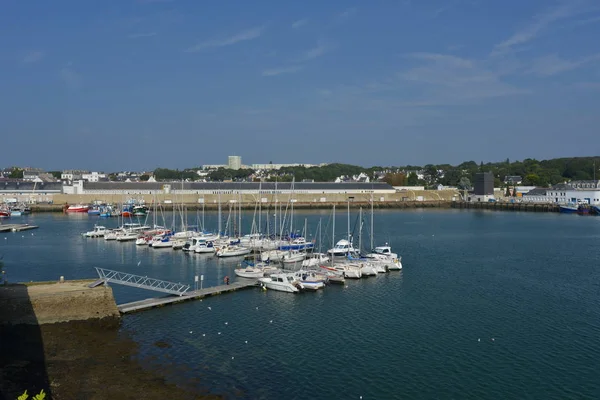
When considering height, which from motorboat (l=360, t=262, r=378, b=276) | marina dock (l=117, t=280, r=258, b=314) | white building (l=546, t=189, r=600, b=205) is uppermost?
white building (l=546, t=189, r=600, b=205)

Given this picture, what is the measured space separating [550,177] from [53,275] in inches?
3818

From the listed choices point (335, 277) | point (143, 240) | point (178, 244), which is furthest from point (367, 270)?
point (143, 240)

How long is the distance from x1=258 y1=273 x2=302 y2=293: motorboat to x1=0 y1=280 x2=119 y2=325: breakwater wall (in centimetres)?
706

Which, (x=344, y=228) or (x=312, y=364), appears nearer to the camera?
(x=312, y=364)

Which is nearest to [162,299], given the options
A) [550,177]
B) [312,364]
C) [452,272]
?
[312,364]

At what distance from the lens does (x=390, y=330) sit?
1898 cm

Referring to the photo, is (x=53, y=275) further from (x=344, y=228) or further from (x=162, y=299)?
(x=344, y=228)

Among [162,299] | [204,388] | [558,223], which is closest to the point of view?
[204,388]

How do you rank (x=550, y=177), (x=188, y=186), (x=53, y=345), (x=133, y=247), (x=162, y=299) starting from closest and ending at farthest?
(x=53, y=345), (x=162, y=299), (x=133, y=247), (x=188, y=186), (x=550, y=177)

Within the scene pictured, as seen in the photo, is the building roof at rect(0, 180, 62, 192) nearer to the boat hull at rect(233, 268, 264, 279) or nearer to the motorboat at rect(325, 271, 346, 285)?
the boat hull at rect(233, 268, 264, 279)

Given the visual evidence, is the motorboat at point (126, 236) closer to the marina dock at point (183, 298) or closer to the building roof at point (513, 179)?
the marina dock at point (183, 298)

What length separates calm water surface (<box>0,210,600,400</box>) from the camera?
14461mm

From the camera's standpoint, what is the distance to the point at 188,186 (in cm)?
8631

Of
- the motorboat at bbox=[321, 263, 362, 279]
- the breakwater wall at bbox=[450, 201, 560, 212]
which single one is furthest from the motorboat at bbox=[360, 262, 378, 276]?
the breakwater wall at bbox=[450, 201, 560, 212]
